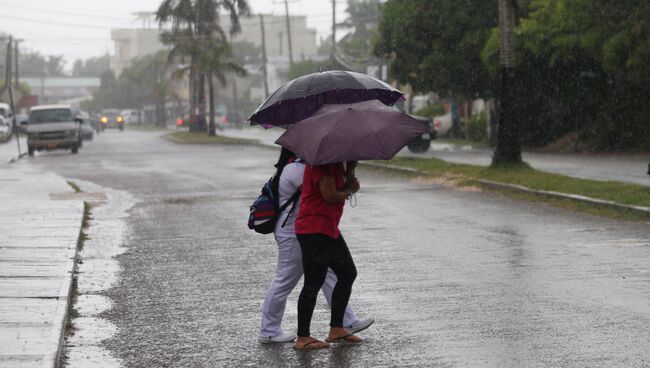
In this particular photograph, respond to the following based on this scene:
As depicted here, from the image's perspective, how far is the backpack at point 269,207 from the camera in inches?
326

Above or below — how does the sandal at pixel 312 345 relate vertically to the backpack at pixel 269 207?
below

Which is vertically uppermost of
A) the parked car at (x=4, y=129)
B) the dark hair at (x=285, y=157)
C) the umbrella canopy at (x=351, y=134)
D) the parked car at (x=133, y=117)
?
the umbrella canopy at (x=351, y=134)

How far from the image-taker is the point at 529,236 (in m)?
15.0

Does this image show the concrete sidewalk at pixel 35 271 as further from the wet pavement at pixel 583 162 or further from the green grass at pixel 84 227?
the wet pavement at pixel 583 162

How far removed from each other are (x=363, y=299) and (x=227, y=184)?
16157mm

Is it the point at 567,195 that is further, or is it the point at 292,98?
the point at 567,195

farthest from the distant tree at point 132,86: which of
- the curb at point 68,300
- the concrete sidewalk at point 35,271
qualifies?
the curb at point 68,300

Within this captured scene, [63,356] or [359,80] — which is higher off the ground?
[359,80]

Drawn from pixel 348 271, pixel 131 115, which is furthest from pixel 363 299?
pixel 131 115

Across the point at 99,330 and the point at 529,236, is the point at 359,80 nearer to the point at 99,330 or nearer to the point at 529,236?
the point at 99,330

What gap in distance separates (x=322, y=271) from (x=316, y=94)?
1193 millimetres

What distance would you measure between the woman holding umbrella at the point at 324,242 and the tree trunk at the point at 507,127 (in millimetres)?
17787

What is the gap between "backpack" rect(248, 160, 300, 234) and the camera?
827 cm

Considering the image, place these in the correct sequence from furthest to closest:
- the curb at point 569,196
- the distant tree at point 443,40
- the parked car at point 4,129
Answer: the parked car at point 4,129 < the distant tree at point 443,40 < the curb at point 569,196
